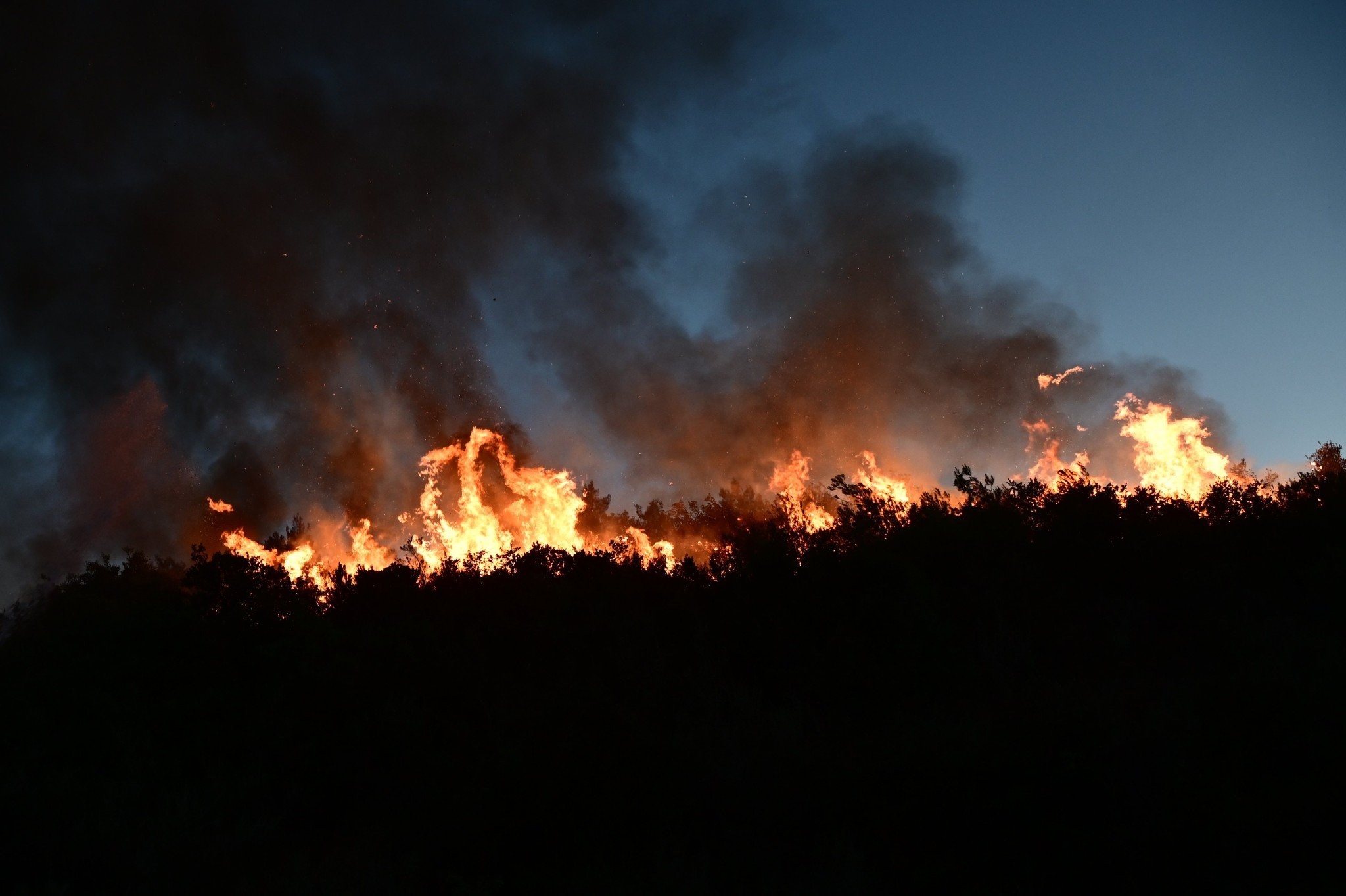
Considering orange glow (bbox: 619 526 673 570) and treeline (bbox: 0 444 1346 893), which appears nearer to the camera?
treeline (bbox: 0 444 1346 893)

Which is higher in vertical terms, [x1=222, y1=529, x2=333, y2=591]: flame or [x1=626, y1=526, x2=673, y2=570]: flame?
[x1=222, y1=529, x2=333, y2=591]: flame

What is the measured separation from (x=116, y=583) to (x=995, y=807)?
60.0 ft

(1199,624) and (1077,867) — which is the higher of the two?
(1199,624)

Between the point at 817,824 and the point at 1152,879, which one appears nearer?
the point at 1152,879

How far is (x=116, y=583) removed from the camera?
53.5 ft

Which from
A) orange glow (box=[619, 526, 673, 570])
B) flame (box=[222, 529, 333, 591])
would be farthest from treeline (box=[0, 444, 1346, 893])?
flame (box=[222, 529, 333, 591])

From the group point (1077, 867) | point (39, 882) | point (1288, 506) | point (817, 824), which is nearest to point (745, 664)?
point (817, 824)

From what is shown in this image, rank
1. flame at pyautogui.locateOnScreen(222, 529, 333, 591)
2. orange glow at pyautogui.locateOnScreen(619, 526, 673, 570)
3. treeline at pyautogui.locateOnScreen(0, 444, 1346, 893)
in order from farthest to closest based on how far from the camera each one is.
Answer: flame at pyautogui.locateOnScreen(222, 529, 333, 591), orange glow at pyautogui.locateOnScreen(619, 526, 673, 570), treeline at pyautogui.locateOnScreen(0, 444, 1346, 893)

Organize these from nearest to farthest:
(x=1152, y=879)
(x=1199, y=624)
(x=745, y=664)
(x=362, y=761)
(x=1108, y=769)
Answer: (x=1152, y=879), (x=1108, y=769), (x=362, y=761), (x=1199, y=624), (x=745, y=664)

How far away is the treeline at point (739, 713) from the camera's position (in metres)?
6.28

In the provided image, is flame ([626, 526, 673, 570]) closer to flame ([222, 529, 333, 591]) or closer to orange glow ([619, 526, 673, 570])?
orange glow ([619, 526, 673, 570])

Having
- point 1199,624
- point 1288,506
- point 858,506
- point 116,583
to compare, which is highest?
point 116,583

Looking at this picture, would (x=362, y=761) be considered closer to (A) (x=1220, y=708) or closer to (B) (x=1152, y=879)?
(B) (x=1152, y=879)

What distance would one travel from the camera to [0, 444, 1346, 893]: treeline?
6.28m
